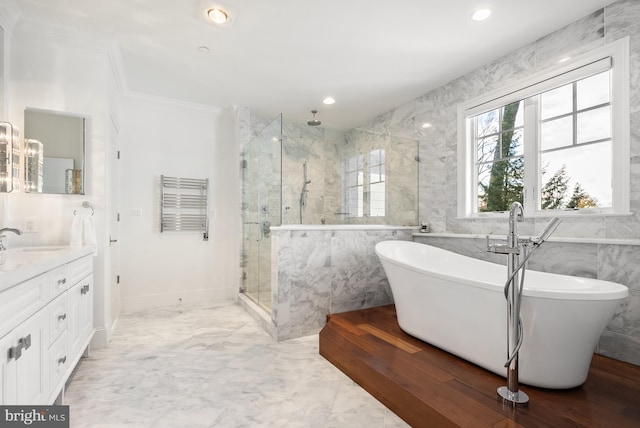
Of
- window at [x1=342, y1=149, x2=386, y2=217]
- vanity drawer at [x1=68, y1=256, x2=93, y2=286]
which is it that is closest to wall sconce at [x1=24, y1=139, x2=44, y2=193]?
vanity drawer at [x1=68, y1=256, x2=93, y2=286]

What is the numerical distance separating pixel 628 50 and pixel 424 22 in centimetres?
134

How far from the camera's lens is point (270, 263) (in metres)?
3.10

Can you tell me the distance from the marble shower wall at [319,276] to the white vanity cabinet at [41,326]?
1419 millimetres

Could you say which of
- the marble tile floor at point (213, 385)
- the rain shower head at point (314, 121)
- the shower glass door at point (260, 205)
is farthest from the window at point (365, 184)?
the marble tile floor at point (213, 385)

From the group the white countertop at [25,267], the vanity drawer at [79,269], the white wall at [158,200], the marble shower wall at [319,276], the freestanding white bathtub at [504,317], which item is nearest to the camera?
the white countertop at [25,267]

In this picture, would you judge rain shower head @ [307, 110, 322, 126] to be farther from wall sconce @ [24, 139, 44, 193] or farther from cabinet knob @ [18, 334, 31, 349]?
cabinet knob @ [18, 334, 31, 349]

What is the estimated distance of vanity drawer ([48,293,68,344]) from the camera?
1.63 m

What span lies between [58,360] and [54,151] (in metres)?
1.69

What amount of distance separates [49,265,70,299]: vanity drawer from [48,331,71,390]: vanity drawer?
10.2 inches

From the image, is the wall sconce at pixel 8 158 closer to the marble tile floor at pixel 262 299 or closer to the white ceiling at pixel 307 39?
the white ceiling at pixel 307 39

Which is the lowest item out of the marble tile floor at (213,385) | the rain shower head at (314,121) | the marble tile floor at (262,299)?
the marble tile floor at (213,385)

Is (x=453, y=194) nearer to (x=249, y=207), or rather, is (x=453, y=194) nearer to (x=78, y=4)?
(x=249, y=207)

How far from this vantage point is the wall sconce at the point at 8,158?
7.20ft

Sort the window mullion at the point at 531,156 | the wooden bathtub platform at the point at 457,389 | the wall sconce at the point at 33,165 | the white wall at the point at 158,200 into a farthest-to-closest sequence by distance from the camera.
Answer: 1. the white wall at the point at 158,200
2. the window mullion at the point at 531,156
3. the wall sconce at the point at 33,165
4. the wooden bathtub platform at the point at 457,389
